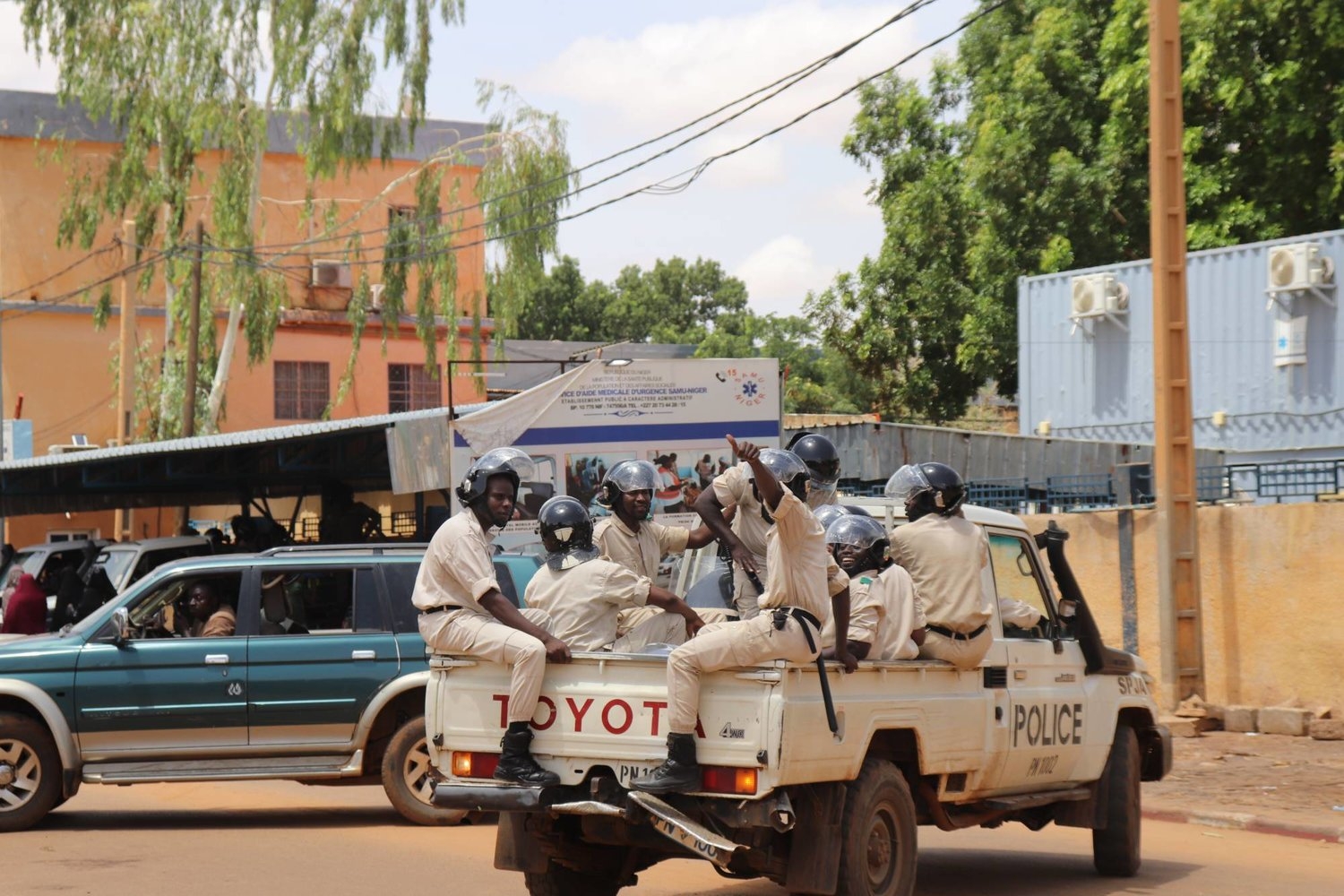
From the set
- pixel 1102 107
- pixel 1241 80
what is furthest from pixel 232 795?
pixel 1102 107

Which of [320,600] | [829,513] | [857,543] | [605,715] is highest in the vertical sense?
[829,513]

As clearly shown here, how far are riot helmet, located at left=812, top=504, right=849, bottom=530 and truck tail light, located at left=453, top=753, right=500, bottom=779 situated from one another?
190 centimetres

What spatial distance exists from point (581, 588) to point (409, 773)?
165 inches

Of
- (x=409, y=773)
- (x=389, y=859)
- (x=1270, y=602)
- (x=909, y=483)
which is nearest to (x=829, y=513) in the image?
(x=909, y=483)

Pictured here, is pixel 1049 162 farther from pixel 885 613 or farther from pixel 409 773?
pixel 885 613

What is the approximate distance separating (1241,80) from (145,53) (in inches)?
806

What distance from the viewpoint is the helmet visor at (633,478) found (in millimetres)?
7992

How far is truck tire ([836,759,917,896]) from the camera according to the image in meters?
6.96

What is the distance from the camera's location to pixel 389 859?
9680 millimetres

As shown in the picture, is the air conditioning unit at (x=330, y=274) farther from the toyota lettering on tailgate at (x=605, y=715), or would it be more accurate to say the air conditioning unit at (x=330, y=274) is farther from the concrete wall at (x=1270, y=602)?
the toyota lettering on tailgate at (x=605, y=715)

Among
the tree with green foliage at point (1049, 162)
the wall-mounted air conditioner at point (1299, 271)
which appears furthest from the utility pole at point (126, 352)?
the wall-mounted air conditioner at point (1299, 271)

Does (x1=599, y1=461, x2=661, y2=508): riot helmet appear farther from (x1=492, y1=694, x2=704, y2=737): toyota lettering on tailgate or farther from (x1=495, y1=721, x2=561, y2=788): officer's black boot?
(x1=495, y1=721, x2=561, y2=788): officer's black boot

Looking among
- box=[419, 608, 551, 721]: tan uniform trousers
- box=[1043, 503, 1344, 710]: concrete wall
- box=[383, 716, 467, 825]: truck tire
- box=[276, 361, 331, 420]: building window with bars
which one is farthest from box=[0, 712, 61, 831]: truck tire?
box=[276, 361, 331, 420]: building window with bars

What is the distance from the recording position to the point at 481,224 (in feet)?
110
